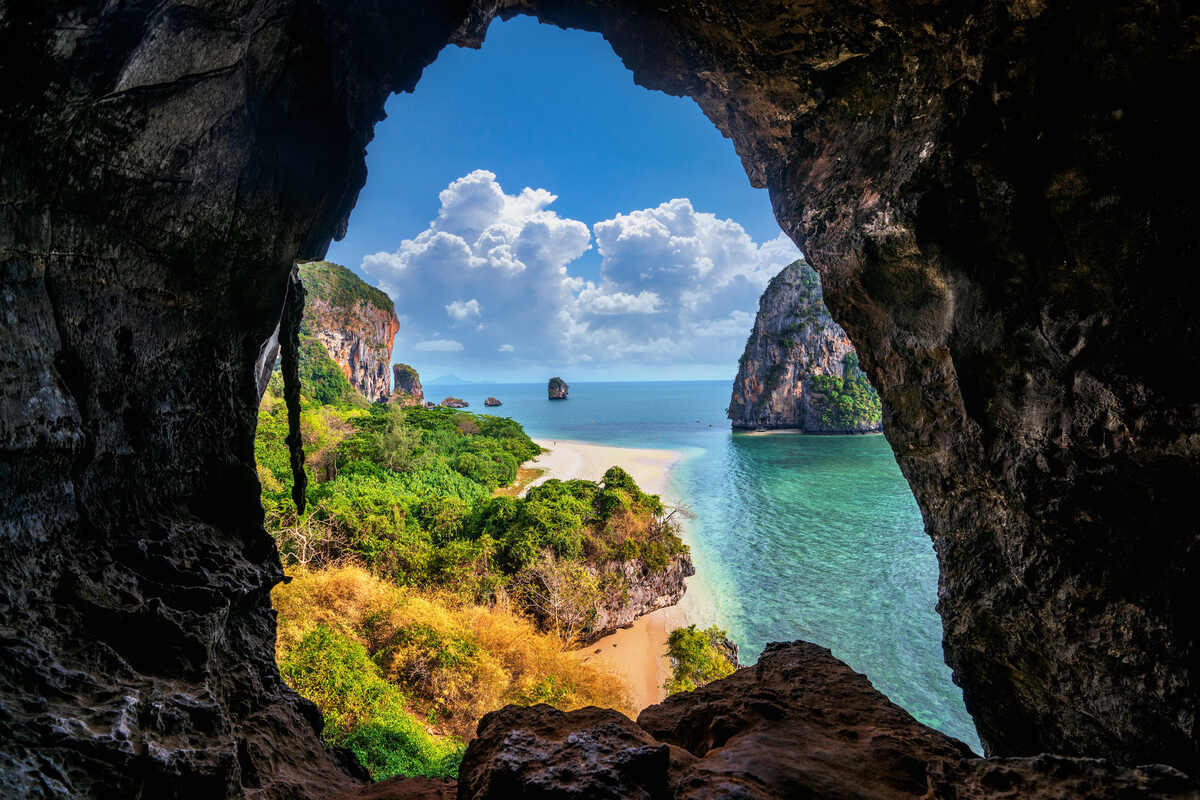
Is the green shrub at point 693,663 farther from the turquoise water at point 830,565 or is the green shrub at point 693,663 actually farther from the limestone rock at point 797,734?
the limestone rock at point 797,734

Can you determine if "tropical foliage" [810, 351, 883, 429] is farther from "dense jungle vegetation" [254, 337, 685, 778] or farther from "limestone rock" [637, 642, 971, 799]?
"limestone rock" [637, 642, 971, 799]

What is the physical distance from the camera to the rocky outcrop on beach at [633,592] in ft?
49.6

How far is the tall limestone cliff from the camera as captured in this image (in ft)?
193

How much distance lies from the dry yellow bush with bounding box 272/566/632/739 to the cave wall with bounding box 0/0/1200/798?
20.8 ft

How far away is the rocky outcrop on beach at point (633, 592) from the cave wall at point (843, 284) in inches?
447

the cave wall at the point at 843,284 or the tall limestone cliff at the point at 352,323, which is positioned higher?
the tall limestone cliff at the point at 352,323

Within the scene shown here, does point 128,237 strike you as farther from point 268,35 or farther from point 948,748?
point 948,748

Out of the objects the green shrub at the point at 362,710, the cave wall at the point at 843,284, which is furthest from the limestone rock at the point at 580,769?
the green shrub at the point at 362,710

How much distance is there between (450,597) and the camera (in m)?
13.9

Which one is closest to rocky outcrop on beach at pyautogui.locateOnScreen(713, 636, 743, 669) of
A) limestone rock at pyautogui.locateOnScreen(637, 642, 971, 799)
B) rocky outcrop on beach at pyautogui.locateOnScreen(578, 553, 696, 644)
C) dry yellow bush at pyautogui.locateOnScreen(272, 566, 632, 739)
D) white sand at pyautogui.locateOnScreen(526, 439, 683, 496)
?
dry yellow bush at pyautogui.locateOnScreen(272, 566, 632, 739)

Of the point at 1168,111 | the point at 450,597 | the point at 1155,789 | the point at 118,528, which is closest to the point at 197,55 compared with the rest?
the point at 118,528

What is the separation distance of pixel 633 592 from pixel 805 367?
55.0m

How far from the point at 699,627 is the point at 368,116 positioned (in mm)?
17135

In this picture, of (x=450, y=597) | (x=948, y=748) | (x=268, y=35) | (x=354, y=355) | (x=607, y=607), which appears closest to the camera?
(x=948, y=748)
